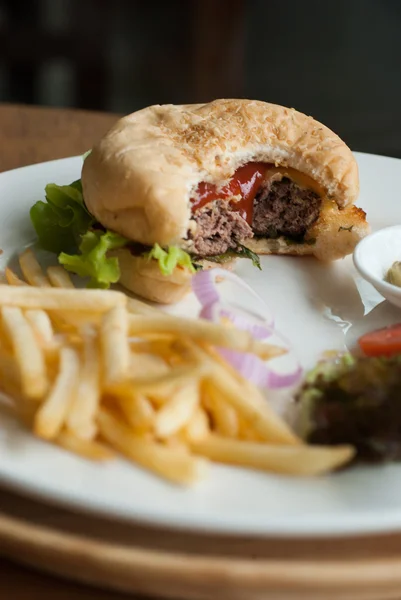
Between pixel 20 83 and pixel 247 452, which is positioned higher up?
pixel 247 452

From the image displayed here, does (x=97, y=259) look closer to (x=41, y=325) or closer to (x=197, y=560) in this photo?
(x=41, y=325)

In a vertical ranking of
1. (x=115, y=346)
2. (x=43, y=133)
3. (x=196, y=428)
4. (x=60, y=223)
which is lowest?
(x=43, y=133)

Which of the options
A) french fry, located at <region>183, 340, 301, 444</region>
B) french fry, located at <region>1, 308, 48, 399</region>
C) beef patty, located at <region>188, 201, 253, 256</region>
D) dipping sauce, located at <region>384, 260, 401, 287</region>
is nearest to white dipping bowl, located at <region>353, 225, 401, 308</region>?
dipping sauce, located at <region>384, 260, 401, 287</region>

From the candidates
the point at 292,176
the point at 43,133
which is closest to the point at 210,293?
the point at 292,176

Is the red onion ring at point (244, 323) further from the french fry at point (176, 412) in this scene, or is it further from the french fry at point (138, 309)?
the french fry at point (176, 412)

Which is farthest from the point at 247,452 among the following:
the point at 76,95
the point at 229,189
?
the point at 76,95

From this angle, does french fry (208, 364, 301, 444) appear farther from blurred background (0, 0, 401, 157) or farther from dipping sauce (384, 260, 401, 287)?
blurred background (0, 0, 401, 157)

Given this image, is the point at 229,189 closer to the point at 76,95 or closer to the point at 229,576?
the point at 229,576
